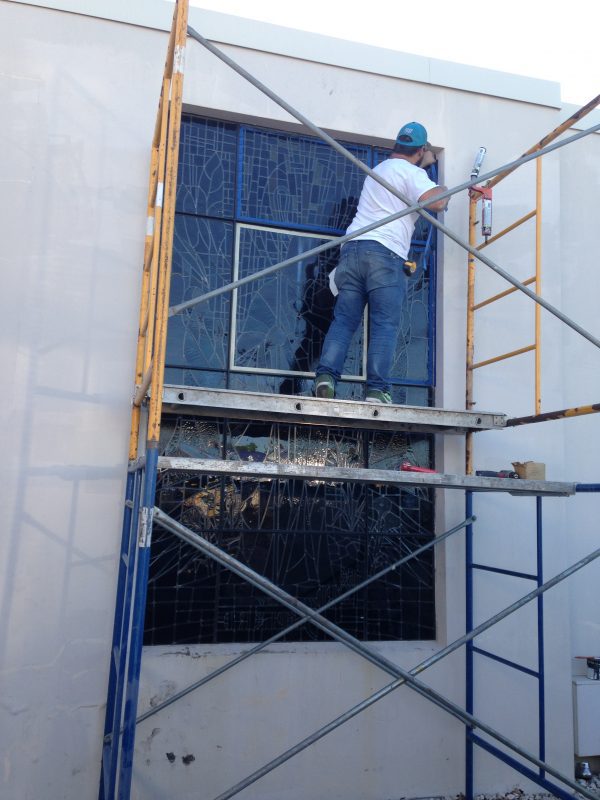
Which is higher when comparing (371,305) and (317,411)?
(371,305)

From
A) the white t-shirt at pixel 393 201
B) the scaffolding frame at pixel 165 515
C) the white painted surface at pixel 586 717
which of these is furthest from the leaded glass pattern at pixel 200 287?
the white painted surface at pixel 586 717

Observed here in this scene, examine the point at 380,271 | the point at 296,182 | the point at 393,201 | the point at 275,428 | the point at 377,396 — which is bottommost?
the point at 275,428

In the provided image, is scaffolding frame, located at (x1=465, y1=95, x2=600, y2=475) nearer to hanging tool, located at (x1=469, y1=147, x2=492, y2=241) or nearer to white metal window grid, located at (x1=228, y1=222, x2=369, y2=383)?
hanging tool, located at (x1=469, y1=147, x2=492, y2=241)

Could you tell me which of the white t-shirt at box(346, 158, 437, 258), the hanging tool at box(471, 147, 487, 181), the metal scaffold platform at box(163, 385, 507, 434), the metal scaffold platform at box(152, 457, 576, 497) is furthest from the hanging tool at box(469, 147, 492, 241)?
the metal scaffold platform at box(152, 457, 576, 497)

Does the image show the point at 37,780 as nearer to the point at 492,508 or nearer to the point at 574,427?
the point at 492,508

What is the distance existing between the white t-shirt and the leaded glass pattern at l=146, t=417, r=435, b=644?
130cm

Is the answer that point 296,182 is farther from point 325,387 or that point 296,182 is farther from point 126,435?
point 126,435

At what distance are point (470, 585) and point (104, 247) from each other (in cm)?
318

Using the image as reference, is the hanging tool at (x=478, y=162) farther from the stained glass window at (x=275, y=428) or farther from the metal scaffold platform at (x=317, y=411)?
the metal scaffold platform at (x=317, y=411)

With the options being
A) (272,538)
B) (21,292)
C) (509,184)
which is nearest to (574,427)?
(509,184)

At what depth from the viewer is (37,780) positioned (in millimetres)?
4020

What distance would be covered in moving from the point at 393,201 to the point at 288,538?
2.27m

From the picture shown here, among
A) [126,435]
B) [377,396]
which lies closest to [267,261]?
[377,396]

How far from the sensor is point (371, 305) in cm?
456
